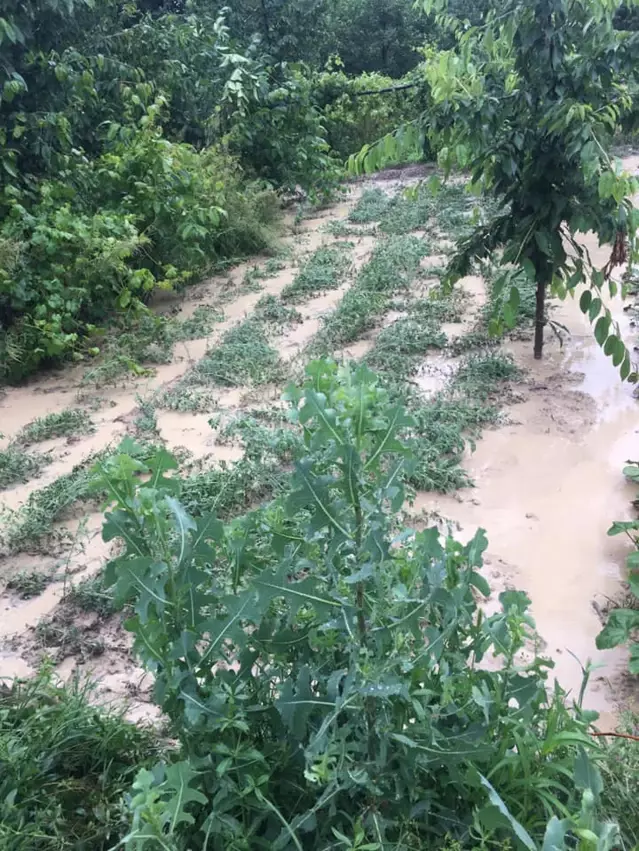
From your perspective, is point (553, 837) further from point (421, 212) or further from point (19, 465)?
point (421, 212)

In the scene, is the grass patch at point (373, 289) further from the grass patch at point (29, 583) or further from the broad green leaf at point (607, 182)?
the grass patch at point (29, 583)

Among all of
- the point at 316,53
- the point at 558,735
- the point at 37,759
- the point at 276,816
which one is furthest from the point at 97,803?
the point at 316,53

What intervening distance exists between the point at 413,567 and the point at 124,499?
677 mm

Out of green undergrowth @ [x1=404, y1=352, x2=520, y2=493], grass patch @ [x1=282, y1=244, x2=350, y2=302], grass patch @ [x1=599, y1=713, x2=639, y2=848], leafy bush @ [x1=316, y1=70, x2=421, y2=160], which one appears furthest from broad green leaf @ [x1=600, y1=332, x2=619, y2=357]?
leafy bush @ [x1=316, y1=70, x2=421, y2=160]

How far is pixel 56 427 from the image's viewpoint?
13.1ft

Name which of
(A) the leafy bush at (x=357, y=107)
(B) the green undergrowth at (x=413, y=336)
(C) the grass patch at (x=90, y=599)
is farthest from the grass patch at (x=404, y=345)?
(A) the leafy bush at (x=357, y=107)

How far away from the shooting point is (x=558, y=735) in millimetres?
1552

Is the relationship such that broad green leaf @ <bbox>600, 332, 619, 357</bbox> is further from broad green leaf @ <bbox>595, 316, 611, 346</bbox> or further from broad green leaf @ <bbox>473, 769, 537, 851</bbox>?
broad green leaf @ <bbox>473, 769, 537, 851</bbox>

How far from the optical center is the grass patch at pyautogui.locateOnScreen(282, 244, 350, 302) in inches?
227

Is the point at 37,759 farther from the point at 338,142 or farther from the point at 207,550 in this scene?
the point at 338,142

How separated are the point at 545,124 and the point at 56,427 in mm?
3016

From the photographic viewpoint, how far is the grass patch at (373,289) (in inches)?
192

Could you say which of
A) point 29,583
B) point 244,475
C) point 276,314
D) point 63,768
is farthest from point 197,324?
point 63,768

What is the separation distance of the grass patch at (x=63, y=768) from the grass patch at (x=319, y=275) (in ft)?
13.4
